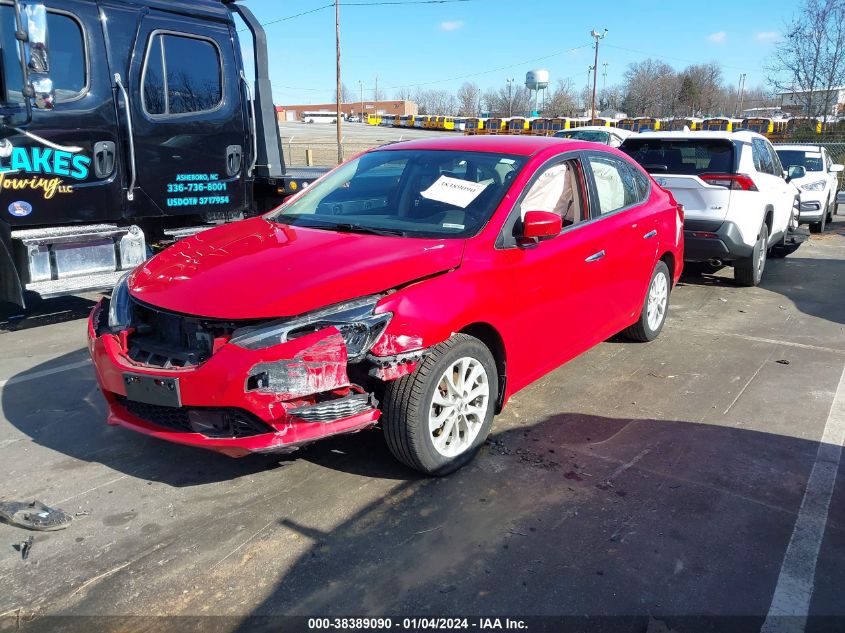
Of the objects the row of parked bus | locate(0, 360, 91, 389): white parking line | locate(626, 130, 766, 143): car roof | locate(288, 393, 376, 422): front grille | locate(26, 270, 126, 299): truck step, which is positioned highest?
the row of parked bus

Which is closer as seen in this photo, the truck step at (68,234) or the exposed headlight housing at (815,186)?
the truck step at (68,234)

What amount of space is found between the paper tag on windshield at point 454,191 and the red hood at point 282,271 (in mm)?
501

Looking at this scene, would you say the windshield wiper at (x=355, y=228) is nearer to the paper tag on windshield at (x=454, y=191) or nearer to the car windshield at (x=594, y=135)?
the paper tag on windshield at (x=454, y=191)

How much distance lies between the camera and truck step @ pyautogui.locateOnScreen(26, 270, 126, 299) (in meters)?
5.78

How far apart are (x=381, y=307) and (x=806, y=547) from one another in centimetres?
218

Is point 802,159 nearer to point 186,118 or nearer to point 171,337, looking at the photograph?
point 186,118

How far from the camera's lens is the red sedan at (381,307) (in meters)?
3.15

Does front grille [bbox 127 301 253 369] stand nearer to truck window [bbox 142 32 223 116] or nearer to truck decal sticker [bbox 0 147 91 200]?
truck decal sticker [bbox 0 147 91 200]

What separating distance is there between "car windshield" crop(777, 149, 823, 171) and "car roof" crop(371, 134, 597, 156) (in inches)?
452

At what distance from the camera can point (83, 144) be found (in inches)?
234

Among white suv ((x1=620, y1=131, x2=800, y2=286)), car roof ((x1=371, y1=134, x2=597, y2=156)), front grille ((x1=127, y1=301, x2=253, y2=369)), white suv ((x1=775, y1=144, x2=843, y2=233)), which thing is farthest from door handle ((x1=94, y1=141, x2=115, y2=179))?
white suv ((x1=775, y1=144, x2=843, y2=233))

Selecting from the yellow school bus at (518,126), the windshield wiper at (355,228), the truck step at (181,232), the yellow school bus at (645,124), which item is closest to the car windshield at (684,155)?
the truck step at (181,232)

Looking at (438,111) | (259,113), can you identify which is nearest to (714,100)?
(438,111)

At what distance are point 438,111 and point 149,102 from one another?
394 ft
